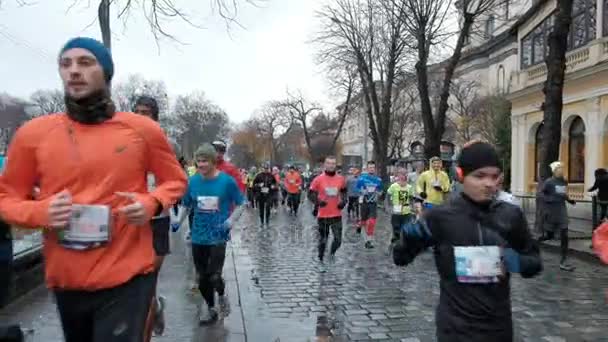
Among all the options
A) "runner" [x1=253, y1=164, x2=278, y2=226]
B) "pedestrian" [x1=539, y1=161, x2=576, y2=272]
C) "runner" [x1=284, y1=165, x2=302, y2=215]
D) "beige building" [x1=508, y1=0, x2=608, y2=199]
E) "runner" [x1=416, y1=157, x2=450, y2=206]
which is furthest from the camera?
"runner" [x1=284, y1=165, x2=302, y2=215]

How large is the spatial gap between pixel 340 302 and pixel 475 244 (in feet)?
15.5

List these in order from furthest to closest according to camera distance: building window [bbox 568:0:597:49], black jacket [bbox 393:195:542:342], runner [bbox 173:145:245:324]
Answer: building window [bbox 568:0:597:49] → runner [bbox 173:145:245:324] → black jacket [bbox 393:195:542:342]

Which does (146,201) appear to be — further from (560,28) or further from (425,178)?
(560,28)

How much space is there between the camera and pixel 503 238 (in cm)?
352

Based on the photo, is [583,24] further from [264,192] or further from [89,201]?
[89,201]

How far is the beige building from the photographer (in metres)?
23.0

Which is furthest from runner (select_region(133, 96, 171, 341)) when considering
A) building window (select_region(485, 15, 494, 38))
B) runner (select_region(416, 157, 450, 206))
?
building window (select_region(485, 15, 494, 38))

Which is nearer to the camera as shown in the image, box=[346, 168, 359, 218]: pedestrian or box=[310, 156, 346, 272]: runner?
box=[310, 156, 346, 272]: runner

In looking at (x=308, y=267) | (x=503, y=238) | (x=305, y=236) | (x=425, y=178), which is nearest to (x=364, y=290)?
(x=308, y=267)

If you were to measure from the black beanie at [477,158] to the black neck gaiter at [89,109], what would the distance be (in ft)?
6.22

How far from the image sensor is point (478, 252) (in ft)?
11.4

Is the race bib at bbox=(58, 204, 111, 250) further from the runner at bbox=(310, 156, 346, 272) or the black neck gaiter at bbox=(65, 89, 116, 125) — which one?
the runner at bbox=(310, 156, 346, 272)

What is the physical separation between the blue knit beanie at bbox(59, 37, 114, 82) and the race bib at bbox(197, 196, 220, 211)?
164 inches

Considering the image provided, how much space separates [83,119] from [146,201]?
0.47m
